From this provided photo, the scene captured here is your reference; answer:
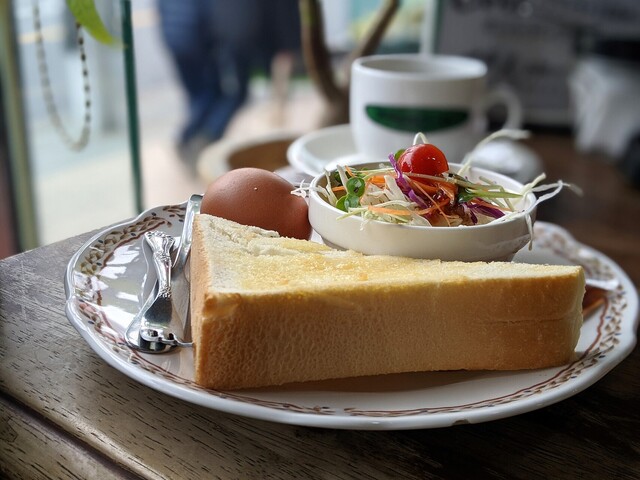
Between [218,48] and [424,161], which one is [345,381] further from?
[218,48]

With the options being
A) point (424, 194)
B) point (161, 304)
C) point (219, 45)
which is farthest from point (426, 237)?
point (219, 45)

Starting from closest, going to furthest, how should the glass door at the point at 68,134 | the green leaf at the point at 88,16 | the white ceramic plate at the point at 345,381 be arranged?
1. the white ceramic plate at the point at 345,381
2. the green leaf at the point at 88,16
3. the glass door at the point at 68,134

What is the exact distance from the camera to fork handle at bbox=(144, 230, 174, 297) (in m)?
0.48

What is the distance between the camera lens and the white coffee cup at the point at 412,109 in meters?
0.89

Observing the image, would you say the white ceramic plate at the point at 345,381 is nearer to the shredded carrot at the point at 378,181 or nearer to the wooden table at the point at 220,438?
the wooden table at the point at 220,438

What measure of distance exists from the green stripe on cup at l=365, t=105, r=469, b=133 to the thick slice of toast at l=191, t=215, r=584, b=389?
478mm

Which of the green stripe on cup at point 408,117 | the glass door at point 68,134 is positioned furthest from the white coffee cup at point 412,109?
the glass door at point 68,134

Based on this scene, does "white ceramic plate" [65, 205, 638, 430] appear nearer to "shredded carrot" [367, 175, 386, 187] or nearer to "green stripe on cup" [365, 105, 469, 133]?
"shredded carrot" [367, 175, 386, 187]

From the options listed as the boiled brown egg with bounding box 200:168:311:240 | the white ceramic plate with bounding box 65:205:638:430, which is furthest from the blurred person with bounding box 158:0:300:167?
the white ceramic plate with bounding box 65:205:638:430

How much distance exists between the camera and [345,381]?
43 cm

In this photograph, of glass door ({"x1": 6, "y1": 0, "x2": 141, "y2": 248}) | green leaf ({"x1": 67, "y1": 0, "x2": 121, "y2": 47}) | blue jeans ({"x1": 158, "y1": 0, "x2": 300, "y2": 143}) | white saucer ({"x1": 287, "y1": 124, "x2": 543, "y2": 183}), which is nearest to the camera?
green leaf ({"x1": 67, "y1": 0, "x2": 121, "y2": 47})

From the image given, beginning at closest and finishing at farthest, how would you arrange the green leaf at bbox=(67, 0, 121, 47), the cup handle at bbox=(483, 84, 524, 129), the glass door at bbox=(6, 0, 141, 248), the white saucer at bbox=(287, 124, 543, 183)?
the green leaf at bbox=(67, 0, 121, 47)
the white saucer at bbox=(287, 124, 543, 183)
the cup handle at bbox=(483, 84, 524, 129)
the glass door at bbox=(6, 0, 141, 248)

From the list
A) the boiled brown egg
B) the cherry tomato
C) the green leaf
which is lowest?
the boiled brown egg

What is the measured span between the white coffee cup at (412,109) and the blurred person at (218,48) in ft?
3.50
